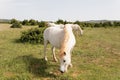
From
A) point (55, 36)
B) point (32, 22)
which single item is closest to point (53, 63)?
point (55, 36)

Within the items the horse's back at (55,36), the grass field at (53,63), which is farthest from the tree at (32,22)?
the horse's back at (55,36)

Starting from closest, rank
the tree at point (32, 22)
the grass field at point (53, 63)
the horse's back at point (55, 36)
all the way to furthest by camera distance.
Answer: the grass field at point (53, 63), the horse's back at point (55, 36), the tree at point (32, 22)

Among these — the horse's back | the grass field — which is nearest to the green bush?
the grass field

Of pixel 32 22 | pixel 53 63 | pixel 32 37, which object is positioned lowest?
pixel 53 63

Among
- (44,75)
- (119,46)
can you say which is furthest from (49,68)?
(119,46)

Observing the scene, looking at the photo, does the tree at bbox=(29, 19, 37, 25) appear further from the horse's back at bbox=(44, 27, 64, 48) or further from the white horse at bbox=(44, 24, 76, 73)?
the horse's back at bbox=(44, 27, 64, 48)

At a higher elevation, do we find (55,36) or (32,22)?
(55,36)

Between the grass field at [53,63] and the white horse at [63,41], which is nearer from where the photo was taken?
the white horse at [63,41]

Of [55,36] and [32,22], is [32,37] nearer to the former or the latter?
[55,36]

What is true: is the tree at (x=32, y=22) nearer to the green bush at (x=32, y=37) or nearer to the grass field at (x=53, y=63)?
the green bush at (x=32, y=37)

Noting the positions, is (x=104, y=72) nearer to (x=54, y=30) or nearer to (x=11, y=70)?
(x=54, y=30)

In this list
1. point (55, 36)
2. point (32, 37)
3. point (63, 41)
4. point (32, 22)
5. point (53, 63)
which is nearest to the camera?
point (63, 41)

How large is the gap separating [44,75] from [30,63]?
5.27 ft

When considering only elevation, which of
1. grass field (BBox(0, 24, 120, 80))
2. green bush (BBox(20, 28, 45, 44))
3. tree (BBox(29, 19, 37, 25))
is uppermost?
tree (BBox(29, 19, 37, 25))
